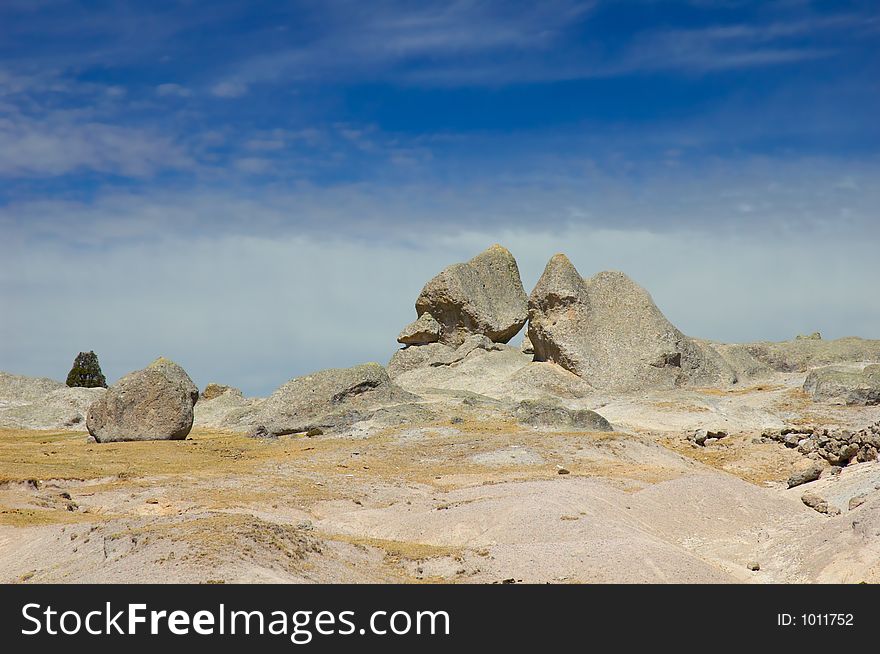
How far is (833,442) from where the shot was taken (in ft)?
79.7

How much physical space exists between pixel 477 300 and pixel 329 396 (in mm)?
16370

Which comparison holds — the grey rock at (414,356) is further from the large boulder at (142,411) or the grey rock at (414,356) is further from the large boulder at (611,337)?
the large boulder at (142,411)

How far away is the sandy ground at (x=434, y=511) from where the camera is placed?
39.8 ft

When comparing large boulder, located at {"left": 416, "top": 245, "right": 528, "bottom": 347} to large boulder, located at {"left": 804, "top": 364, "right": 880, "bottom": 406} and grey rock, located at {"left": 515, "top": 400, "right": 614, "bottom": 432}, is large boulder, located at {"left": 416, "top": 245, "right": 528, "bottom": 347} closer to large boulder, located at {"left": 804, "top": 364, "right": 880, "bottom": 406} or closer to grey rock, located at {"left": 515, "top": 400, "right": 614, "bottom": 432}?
large boulder, located at {"left": 804, "top": 364, "right": 880, "bottom": 406}

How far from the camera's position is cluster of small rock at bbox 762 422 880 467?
2192 centimetres

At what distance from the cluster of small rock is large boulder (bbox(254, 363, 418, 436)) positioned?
13327 mm

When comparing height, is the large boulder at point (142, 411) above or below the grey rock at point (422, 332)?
below

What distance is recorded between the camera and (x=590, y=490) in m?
17.7

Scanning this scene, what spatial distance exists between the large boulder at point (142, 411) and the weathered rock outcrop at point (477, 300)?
69.9 feet

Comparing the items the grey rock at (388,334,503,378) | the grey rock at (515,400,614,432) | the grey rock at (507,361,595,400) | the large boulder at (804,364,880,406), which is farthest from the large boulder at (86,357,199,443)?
the large boulder at (804,364,880,406)

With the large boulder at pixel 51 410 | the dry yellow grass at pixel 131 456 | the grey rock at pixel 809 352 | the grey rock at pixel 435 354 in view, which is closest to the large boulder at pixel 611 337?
the grey rock at pixel 435 354

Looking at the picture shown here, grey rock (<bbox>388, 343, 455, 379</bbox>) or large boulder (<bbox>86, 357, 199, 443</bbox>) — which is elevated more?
grey rock (<bbox>388, 343, 455, 379</bbox>)

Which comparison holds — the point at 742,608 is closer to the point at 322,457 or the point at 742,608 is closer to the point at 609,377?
the point at 322,457

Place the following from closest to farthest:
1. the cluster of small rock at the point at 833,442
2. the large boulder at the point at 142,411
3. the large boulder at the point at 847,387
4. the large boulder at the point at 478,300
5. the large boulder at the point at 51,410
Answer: the cluster of small rock at the point at 833,442
the large boulder at the point at 142,411
the large boulder at the point at 847,387
the large boulder at the point at 51,410
the large boulder at the point at 478,300
